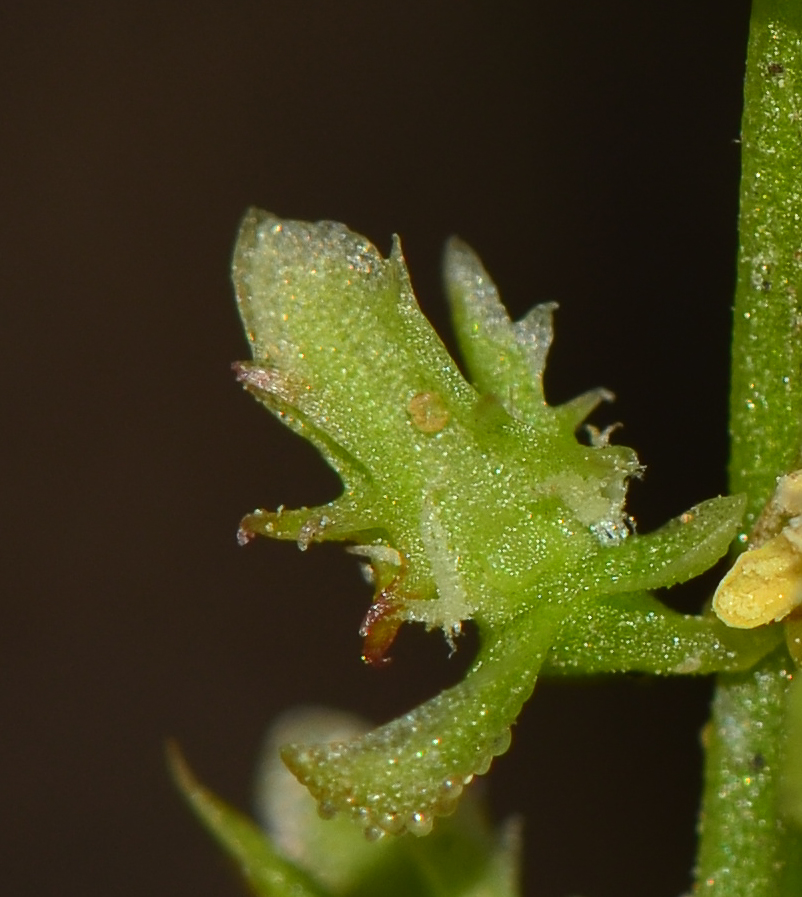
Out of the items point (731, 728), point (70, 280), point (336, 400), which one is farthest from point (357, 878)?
point (70, 280)

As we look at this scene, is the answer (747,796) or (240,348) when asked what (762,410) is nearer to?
(747,796)

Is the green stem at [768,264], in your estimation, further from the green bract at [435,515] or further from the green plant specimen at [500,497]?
the green bract at [435,515]

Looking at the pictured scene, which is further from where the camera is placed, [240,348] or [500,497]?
[240,348]

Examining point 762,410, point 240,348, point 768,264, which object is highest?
point 768,264

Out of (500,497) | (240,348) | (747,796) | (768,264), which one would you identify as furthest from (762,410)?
(240,348)

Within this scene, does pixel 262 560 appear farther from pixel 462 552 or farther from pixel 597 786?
pixel 462 552

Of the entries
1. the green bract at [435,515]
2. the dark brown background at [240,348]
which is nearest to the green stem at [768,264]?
the green bract at [435,515]

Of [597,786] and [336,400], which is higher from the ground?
[336,400]

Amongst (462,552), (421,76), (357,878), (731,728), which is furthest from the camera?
(421,76)
